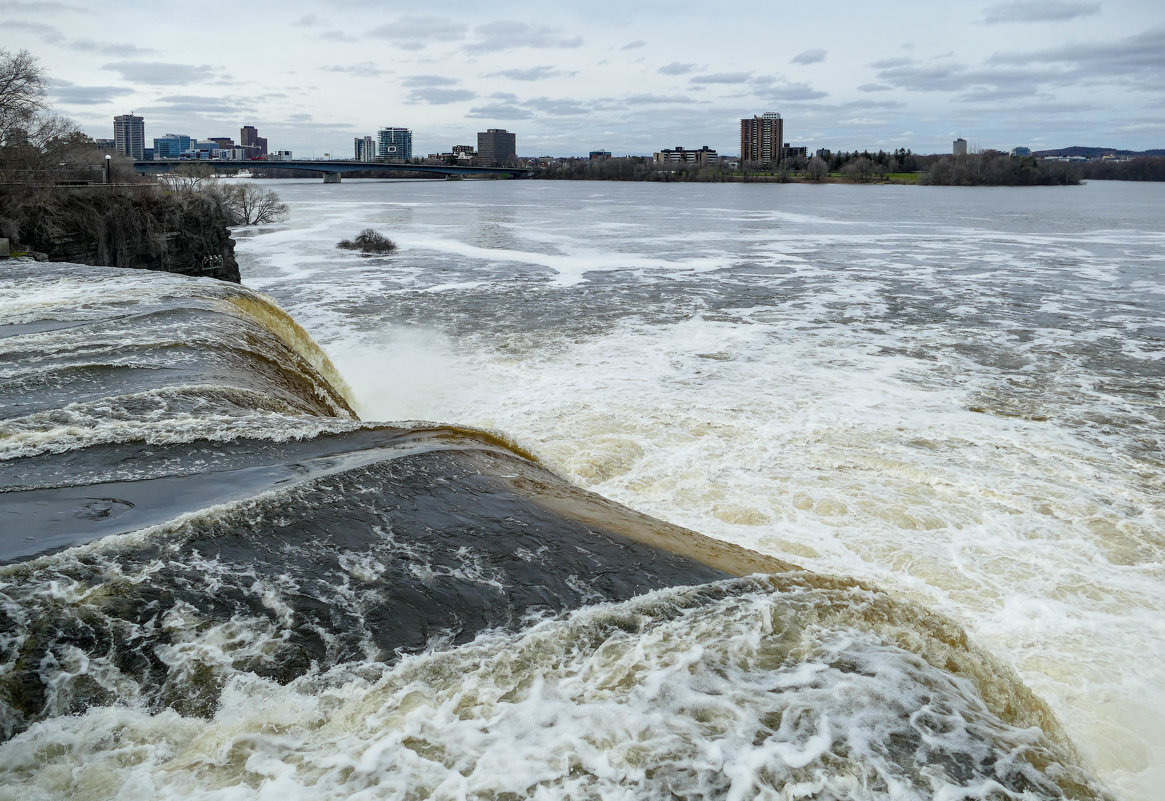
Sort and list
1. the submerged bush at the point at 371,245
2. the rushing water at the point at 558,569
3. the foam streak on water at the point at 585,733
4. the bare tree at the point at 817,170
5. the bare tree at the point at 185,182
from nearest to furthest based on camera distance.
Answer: the foam streak on water at the point at 585,733 < the rushing water at the point at 558,569 < the submerged bush at the point at 371,245 < the bare tree at the point at 185,182 < the bare tree at the point at 817,170

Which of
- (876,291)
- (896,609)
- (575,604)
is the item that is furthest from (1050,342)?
(575,604)

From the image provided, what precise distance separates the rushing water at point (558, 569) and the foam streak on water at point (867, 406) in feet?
0.19

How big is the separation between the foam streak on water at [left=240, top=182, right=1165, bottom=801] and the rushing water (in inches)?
2.3

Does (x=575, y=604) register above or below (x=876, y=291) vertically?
below

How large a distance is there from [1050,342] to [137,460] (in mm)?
16391

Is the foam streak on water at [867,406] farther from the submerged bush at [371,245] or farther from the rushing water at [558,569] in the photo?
the submerged bush at [371,245]

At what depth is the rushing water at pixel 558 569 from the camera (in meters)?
3.47

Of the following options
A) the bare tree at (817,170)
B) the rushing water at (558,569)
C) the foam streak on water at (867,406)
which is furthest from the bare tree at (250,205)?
the bare tree at (817,170)

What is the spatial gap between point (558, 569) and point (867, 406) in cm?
815

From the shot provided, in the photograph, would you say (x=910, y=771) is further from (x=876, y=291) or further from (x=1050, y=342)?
(x=876, y=291)

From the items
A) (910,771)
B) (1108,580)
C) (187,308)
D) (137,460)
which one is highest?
(187,308)

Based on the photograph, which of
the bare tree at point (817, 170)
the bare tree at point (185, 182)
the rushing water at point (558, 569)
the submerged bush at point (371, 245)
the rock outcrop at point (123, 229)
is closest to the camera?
the rushing water at point (558, 569)

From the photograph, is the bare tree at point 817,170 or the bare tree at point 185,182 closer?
the bare tree at point 185,182

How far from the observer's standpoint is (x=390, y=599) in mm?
4465
